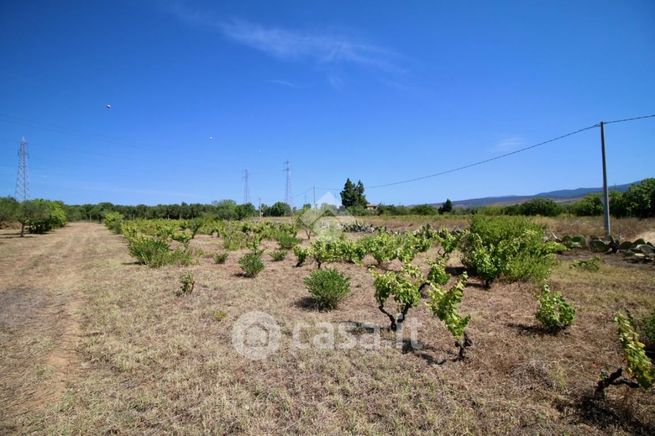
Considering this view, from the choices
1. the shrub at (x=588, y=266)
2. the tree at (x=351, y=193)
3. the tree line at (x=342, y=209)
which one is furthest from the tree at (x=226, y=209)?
the shrub at (x=588, y=266)

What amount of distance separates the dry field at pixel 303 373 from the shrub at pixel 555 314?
0.57 feet

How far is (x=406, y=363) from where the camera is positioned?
3.90 m

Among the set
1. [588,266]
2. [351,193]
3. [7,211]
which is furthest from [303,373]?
[351,193]

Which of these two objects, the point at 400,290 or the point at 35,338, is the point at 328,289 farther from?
the point at 35,338

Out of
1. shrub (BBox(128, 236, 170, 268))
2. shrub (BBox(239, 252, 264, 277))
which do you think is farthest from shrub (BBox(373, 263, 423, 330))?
shrub (BBox(128, 236, 170, 268))

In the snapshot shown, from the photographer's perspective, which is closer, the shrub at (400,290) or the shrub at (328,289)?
the shrub at (400,290)

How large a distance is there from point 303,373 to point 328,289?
2383mm

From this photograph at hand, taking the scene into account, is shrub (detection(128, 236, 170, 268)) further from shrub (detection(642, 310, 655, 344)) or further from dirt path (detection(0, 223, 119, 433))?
shrub (detection(642, 310, 655, 344))

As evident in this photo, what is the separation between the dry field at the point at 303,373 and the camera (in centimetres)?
295

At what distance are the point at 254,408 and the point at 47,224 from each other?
3854 cm

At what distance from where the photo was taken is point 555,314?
4.56 m

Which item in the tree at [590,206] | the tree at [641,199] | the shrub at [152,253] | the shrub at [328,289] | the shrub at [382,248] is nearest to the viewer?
the shrub at [328,289]

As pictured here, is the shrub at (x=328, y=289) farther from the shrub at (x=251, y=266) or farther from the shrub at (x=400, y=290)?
the shrub at (x=251, y=266)

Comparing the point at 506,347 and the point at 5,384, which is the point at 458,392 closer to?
the point at 506,347
